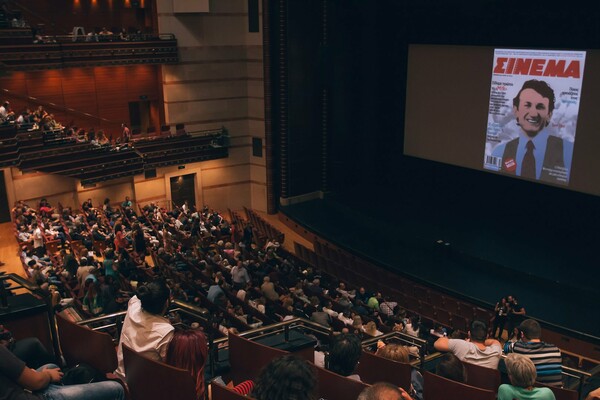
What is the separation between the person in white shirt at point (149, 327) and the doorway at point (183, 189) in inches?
659

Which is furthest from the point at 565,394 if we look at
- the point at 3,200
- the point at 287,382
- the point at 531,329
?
the point at 3,200

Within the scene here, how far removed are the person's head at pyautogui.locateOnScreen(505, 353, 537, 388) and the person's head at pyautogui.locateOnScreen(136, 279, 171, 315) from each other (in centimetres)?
225

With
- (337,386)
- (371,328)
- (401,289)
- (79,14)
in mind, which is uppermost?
(79,14)

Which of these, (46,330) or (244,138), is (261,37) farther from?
(46,330)

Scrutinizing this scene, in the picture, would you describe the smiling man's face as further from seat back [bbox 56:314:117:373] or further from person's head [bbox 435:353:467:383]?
seat back [bbox 56:314:117:373]

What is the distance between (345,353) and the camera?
380 cm

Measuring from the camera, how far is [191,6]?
1914 cm

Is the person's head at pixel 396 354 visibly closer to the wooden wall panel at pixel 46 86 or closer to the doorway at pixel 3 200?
the doorway at pixel 3 200

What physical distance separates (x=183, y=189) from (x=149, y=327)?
17.1 m

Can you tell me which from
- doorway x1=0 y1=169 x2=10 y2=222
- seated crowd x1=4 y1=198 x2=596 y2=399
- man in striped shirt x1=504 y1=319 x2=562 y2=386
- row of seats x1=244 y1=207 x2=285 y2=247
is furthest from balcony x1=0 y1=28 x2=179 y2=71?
man in striped shirt x1=504 y1=319 x2=562 y2=386

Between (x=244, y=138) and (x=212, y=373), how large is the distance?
17.3 metres

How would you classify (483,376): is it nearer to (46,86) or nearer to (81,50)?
(81,50)

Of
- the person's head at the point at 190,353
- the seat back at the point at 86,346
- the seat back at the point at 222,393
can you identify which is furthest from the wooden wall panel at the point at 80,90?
the seat back at the point at 222,393

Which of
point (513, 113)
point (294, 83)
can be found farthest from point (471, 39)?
point (294, 83)
